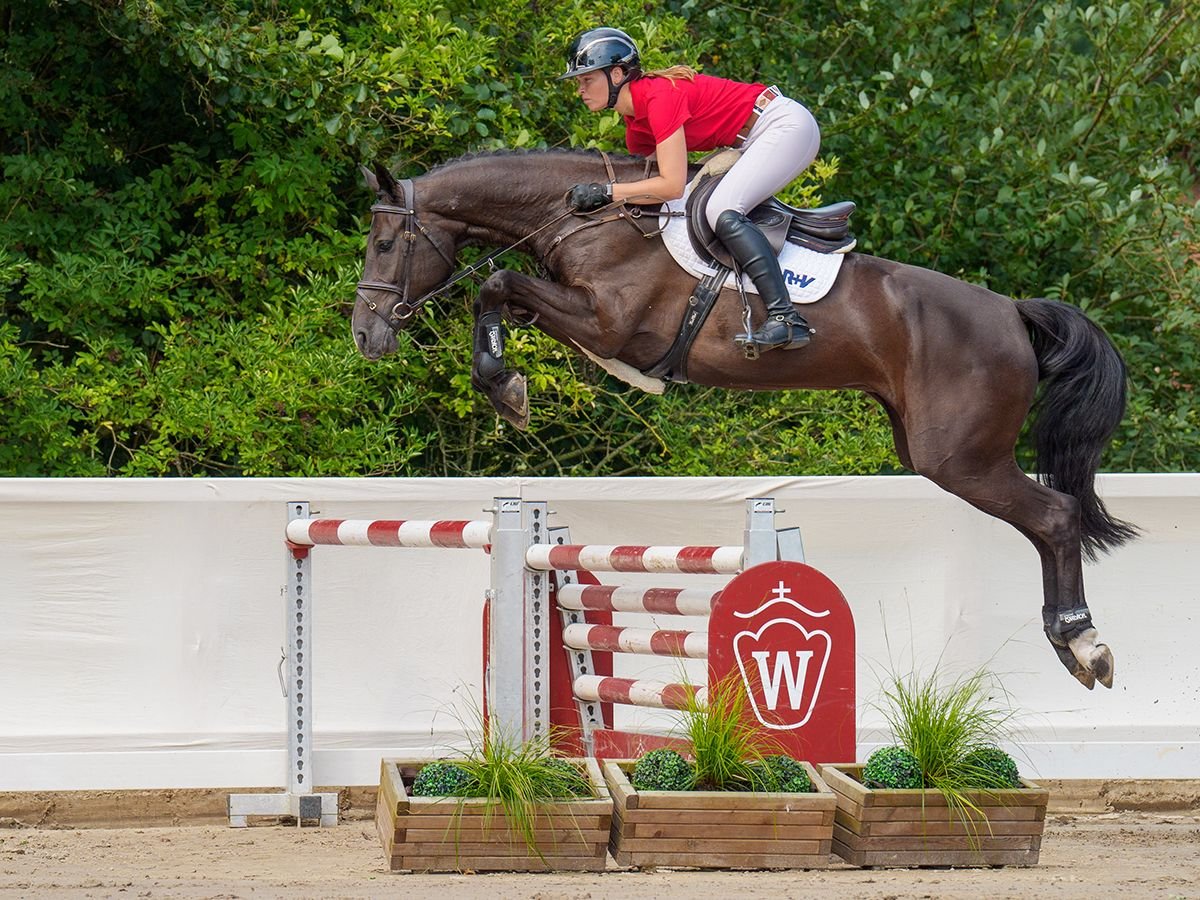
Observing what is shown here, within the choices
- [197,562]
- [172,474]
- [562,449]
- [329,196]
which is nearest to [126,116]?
[329,196]

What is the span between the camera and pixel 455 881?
3.72 meters

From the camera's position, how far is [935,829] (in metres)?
4.02

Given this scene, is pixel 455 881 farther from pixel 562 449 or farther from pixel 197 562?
pixel 562 449

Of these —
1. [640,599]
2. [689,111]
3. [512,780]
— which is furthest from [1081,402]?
[512,780]

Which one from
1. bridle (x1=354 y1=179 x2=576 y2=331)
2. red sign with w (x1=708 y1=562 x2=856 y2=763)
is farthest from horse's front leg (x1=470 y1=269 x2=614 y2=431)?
red sign with w (x1=708 y1=562 x2=856 y2=763)

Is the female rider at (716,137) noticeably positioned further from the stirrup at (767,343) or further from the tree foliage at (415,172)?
the tree foliage at (415,172)

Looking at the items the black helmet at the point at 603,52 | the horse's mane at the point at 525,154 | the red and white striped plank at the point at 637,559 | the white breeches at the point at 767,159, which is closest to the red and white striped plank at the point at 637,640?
the red and white striped plank at the point at 637,559

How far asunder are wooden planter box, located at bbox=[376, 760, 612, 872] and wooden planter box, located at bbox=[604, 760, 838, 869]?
79 mm

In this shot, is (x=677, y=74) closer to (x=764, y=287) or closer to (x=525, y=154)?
(x=525, y=154)

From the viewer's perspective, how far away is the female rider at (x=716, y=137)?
4754mm

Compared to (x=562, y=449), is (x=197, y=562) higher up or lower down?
lower down

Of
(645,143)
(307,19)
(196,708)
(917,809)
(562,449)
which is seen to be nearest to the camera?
(917,809)

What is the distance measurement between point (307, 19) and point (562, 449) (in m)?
2.67

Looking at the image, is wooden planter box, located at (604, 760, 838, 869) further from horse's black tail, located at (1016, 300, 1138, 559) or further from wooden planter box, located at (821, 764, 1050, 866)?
horse's black tail, located at (1016, 300, 1138, 559)
